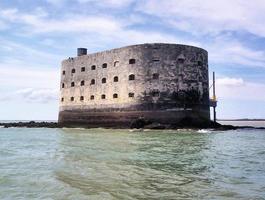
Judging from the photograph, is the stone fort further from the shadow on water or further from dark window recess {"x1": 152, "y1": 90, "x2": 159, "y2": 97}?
the shadow on water

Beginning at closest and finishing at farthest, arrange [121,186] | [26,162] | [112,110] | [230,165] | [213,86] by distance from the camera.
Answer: [121,186], [230,165], [26,162], [112,110], [213,86]

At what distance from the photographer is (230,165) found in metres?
8.77

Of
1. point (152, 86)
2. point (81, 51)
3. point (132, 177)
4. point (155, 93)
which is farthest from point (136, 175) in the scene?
point (81, 51)

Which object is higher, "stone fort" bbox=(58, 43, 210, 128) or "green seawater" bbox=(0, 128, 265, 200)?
"stone fort" bbox=(58, 43, 210, 128)

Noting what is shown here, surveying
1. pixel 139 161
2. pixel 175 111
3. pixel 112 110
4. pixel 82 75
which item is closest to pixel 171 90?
pixel 175 111

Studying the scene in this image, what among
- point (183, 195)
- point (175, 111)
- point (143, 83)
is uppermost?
point (143, 83)

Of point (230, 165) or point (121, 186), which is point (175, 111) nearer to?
point (230, 165)

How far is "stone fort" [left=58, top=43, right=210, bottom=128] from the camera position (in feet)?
87.5

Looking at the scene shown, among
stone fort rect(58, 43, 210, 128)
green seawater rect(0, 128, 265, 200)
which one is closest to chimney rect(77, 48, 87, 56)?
stone fort rect(58, 43, 210, 128)

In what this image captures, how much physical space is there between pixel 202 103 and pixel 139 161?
62.8ft

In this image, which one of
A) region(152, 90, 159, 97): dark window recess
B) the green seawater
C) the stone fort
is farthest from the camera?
region(152, 90, 159, 97): dark window recess

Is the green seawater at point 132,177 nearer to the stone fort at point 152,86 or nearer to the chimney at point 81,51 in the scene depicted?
the stone fort at point 152,86

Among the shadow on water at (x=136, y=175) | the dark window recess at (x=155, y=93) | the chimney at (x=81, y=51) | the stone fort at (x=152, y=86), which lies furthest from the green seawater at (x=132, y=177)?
the chimney at (x=81, y=51)

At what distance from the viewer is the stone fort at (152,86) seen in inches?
1049
